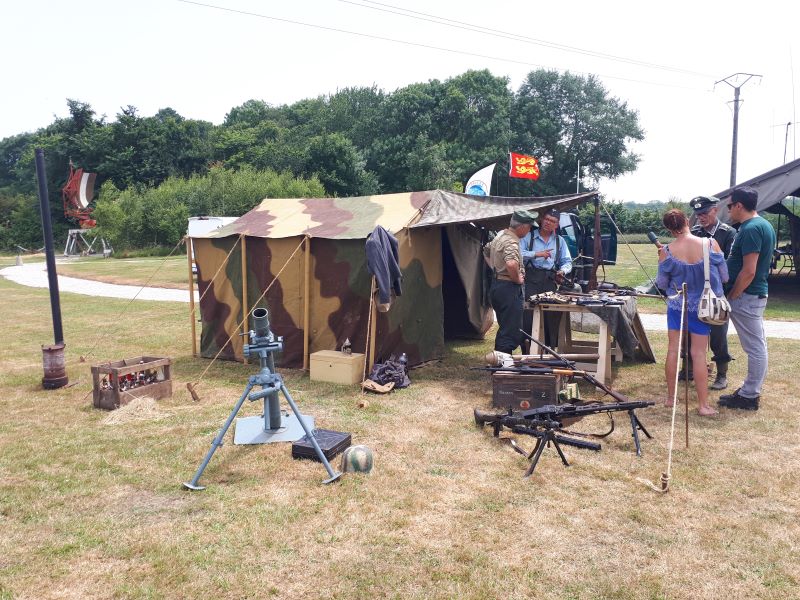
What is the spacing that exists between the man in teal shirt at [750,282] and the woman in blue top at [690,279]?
6.9 inches

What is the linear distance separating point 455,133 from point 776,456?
1799 inches

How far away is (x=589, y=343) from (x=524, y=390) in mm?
2555

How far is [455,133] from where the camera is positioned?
4762cm

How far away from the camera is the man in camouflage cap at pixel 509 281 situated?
5.89 metres

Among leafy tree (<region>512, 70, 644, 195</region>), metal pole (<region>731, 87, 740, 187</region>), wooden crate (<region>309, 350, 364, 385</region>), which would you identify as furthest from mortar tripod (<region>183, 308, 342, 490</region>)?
leafy tree (<region>512, 70, 644, 195</region>)

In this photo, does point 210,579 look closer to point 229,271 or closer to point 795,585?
point 795,585

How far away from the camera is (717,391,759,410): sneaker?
5184mm

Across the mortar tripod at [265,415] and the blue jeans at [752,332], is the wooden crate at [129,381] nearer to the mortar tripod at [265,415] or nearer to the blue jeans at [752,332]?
the mortar tripod at [265,415]

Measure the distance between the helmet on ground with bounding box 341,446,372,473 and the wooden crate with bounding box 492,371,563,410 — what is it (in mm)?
1543

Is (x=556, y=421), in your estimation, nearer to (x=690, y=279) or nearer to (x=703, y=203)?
(x=690, y=279)

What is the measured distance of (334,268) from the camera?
6602mm

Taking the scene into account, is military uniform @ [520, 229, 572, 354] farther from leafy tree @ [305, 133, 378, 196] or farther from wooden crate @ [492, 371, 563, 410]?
leafy tree @ [305, 133, 378, 196]

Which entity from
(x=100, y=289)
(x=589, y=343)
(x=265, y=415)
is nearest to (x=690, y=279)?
(x=589, y=343)

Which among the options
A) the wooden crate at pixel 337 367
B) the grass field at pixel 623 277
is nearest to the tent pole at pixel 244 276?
the wooden crate at pixel 337 367
